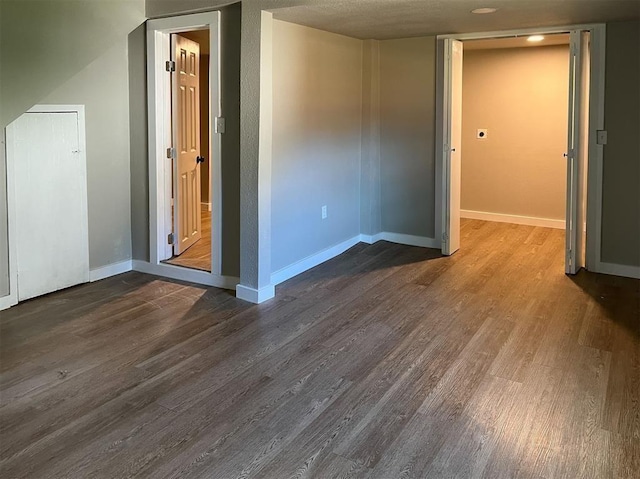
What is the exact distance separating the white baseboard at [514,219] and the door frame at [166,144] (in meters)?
3.70

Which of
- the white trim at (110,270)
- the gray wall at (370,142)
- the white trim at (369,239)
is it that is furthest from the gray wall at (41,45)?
the white trim at (369,239)

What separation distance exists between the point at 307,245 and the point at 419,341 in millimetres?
1821

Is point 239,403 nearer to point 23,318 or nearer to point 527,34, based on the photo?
point 23,318

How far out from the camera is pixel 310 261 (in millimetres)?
5109

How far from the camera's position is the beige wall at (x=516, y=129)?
256 inches

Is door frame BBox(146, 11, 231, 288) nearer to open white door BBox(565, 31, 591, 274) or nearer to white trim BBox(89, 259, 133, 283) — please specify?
white trim BBox(89, 259, 133, 283)

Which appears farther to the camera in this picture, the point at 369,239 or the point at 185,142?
the point at 369,239

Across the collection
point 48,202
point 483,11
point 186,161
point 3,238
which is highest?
point 483,11

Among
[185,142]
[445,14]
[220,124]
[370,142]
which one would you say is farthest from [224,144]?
[370,142]

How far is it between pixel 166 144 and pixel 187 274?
41.0 inches

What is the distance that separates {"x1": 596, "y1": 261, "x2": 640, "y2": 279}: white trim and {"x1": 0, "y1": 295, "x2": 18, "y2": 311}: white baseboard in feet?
14.5

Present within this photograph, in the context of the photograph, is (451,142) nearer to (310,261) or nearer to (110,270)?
(310,261)

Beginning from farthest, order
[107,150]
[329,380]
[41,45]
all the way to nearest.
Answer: [107,150], [41,45], [329,380]

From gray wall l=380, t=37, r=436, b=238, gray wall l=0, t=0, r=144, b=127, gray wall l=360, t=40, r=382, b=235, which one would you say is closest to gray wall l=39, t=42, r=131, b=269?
gray wall l=0, t=0, r=144, b=127
